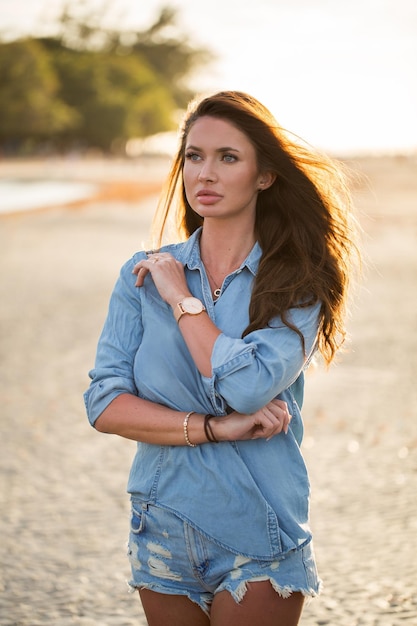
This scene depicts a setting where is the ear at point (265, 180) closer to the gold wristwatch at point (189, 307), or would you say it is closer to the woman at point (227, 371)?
the woman at point (227, 371)

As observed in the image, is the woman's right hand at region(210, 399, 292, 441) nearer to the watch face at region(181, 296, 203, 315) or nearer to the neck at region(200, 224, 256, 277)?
the watch face at region(181, 296, 203, 315)

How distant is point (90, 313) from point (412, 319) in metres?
3.56

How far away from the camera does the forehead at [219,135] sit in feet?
6.97

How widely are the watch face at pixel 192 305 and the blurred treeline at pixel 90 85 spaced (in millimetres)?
73704

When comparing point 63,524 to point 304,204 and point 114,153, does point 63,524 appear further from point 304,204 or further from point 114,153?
point 114,153

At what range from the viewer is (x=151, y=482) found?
2.04m

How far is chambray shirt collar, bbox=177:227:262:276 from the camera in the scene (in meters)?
2.14

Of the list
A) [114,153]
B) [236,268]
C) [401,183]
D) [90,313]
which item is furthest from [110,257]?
[114,153]

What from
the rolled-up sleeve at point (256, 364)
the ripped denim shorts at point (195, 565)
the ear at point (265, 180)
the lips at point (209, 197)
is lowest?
the ripped denim shorts at point (195, 565)

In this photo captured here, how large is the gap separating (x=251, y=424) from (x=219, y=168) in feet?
2.04

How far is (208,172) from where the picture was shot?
2.12m

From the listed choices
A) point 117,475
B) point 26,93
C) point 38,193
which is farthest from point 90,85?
point 117,475

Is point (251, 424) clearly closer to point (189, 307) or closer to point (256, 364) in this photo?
point (256, 364)

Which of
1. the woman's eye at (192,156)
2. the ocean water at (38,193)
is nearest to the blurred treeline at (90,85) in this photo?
the ocean water at (38,193)
